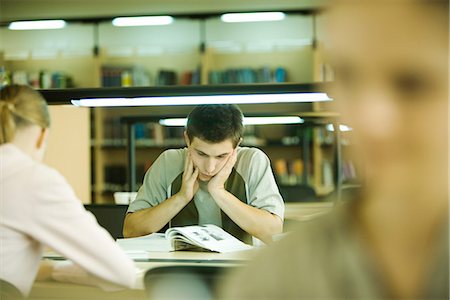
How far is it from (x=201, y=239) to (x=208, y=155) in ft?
0.83

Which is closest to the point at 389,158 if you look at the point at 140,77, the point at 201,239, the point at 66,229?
the point at 66,229

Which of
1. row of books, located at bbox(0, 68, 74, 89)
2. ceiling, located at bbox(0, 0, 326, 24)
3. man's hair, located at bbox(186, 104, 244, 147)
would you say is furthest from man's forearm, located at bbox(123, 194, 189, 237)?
row of books, located at bbox(0, 68, 74, 89)

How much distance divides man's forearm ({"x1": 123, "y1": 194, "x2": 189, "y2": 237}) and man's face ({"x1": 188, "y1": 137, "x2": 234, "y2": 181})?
10 centimetres

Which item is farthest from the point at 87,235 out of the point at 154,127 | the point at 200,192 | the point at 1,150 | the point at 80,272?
the point at 154,127

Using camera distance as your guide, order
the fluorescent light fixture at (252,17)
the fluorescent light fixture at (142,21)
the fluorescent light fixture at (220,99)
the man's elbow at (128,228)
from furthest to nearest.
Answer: the fluorescent light fixture at (142,21) < the fluorescent light fixture at (252,17) < the man's elbow at (128,228) < the fluorescent light fixture at (220,99)

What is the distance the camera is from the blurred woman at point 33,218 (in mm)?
→ 1356

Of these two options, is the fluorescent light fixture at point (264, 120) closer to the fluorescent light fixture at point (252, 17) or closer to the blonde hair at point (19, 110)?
the blonde hair at point (19, 110)

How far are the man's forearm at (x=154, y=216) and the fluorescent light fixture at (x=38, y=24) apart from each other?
480 cm

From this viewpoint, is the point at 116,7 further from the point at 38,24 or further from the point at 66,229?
the point at 66,229

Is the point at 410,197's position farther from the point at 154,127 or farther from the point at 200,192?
the point at 154,127

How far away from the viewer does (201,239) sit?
1877mm

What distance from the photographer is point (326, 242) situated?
0.93ft

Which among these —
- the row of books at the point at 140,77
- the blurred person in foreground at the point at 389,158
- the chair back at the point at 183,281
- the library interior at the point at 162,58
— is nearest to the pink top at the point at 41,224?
the chair back at the point at 183,281

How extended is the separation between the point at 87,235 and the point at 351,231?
3.70 feet
